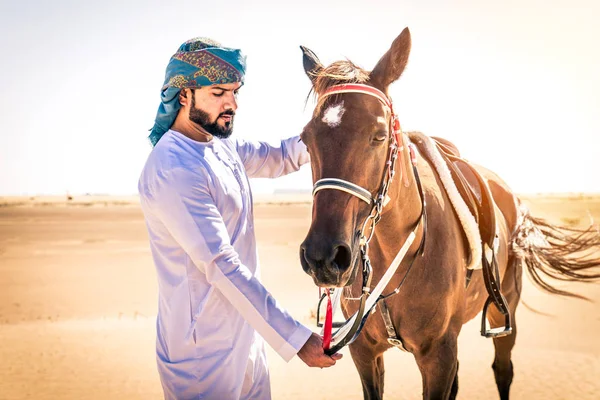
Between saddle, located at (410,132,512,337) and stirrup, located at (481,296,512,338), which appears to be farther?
stirrup, located at (481,296,512,338)

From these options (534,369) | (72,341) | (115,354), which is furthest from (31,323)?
(534,369)

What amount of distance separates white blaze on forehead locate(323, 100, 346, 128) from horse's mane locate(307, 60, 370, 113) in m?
0.10

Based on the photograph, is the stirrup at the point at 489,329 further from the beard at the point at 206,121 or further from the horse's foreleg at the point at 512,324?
the beard at the point at 206,121

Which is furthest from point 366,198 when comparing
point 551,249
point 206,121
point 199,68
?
point 551,249

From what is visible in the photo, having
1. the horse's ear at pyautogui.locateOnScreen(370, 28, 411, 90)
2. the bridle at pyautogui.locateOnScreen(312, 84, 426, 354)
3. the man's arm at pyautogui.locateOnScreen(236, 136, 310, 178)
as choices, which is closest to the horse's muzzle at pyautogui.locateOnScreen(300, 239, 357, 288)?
the bridle at pyautogui.locateOnScreen(312, 84, 426, 354)

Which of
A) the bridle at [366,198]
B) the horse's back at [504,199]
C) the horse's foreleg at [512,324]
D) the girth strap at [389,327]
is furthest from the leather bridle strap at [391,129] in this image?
the horse's foreleg at [512,324]

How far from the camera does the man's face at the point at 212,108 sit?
2678mm

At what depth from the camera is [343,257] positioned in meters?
2.21

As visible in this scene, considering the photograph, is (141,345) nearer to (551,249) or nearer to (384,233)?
(551,249)

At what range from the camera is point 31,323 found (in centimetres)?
994

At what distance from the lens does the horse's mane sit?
260 centimetres

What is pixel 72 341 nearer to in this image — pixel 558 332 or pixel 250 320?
pixel 250 320

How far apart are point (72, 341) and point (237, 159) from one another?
6847 millimetres

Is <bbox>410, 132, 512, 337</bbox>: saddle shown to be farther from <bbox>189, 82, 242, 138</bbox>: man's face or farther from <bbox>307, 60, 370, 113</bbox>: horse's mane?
<bbox>189, 82, 242, 138</bbox>: man's face
